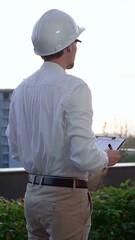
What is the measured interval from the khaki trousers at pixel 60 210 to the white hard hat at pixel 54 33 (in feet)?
2.07

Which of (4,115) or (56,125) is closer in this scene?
(56,125)

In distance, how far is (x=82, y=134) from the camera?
2.26m

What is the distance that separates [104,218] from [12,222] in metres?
0.71

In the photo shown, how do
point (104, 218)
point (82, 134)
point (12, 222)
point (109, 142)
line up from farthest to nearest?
1. point (104, 218)
2. point (12, 222)
3. point (109, 142)
4. point (82, 134)

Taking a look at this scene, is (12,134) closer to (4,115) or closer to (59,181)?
(59,181)

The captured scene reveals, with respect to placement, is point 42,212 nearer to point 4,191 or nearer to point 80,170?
point 80,170

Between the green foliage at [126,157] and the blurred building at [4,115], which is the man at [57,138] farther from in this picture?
the green foliage at [126,157]

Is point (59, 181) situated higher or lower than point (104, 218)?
higher

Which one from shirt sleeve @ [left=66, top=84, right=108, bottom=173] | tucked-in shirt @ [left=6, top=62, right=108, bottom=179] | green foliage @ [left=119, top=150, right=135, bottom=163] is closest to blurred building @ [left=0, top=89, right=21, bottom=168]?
green foliage @ [left=119, top=150, right=135, bottom=163]

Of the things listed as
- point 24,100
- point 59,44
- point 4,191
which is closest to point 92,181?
point 24,100

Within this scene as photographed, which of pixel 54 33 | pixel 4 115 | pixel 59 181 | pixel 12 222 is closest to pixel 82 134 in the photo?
pixel 59 181

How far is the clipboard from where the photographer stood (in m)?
2.58

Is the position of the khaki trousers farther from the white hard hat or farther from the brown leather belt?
the white hard hat

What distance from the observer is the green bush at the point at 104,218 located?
12.7ft
